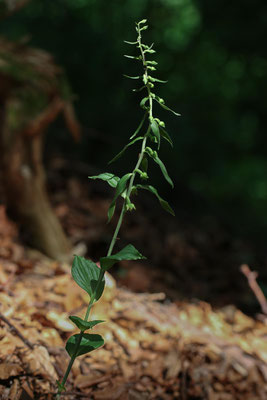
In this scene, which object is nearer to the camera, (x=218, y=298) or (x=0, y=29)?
(x=218, y=298)

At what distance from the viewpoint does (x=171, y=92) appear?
213 inches

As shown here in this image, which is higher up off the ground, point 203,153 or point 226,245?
point 203,153

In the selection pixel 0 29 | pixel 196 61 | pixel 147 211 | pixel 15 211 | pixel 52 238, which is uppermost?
pixel 0 29

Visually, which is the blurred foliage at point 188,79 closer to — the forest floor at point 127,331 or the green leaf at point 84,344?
the forest floor at point 127,331

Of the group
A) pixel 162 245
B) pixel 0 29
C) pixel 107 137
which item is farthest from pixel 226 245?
pixel 0 29

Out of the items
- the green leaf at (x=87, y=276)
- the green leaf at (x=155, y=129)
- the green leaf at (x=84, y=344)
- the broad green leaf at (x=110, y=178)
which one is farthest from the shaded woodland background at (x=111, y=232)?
the green leaf at (x=155, y=129)

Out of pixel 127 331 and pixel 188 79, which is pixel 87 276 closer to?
pixel 127 331

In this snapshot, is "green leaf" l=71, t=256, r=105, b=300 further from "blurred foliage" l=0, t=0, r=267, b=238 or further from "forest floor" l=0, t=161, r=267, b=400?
"blurred foliage" l=0, t=0, r=267, b=238

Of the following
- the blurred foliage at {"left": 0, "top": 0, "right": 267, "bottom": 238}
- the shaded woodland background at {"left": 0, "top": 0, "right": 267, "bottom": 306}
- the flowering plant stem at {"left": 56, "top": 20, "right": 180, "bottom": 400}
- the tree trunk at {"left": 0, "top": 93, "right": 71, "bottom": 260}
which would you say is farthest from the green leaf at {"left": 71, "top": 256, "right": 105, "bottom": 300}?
the blurred foliage at {"left": 0, "top": 0, "right": 267, "bottom": 238}

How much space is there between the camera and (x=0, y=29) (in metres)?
3.98

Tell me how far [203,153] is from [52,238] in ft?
8.58

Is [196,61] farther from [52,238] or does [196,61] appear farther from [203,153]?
[52,238]

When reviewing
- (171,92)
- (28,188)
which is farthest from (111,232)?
(171,92)

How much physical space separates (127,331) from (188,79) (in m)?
5.53
